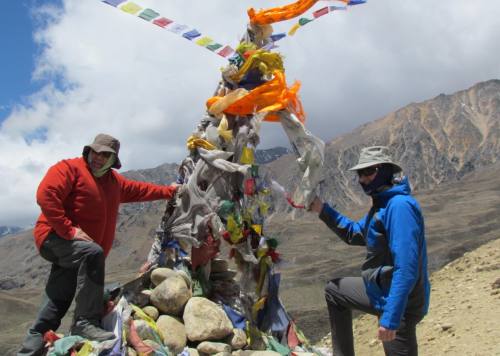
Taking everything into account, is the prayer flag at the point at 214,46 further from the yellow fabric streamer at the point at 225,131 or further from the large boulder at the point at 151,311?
the large boulder at the point at 151,311

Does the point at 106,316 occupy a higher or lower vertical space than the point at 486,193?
higher

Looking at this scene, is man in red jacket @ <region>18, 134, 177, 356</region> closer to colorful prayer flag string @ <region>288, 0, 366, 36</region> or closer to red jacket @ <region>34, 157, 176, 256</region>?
red jacket @ <region>34, 157, 176, 256</region>

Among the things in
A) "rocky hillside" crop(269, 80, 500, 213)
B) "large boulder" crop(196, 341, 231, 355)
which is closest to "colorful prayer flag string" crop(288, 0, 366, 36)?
"large boulder" crop(196, 341, 231, 355)

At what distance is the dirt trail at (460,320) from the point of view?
6570 millimetres

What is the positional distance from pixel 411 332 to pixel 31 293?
6528 cm

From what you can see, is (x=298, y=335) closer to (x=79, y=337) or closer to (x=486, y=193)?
(x=79, y=337)

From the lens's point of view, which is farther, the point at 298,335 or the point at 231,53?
the point at 231,53

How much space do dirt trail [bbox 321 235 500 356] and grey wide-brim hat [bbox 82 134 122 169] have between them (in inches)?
178

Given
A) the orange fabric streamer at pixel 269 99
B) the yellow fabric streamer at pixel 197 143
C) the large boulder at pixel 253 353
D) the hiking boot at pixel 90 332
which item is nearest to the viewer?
the hiking boot at pixel 90 332

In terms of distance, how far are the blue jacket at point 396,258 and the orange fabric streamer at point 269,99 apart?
7.20 feet

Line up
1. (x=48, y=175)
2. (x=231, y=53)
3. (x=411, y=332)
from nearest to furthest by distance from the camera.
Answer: (x=411, y=332) → (x=48, y=175) → (x=231, y=53)

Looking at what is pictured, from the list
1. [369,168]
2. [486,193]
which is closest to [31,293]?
[486,193]

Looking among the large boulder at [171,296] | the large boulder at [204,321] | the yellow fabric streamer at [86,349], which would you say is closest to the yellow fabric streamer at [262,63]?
the large boulder at [171,296]

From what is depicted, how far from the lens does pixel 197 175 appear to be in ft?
20.2
